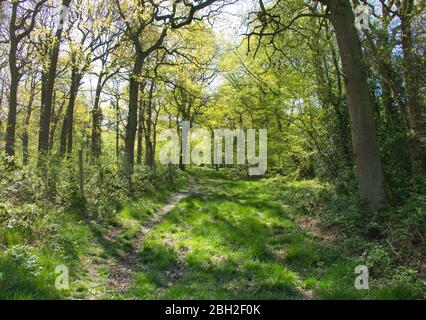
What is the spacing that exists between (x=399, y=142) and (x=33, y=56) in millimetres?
21584

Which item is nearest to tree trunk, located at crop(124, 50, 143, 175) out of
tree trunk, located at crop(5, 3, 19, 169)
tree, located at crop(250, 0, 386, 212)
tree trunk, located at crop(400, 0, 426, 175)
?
tree trunk, located at crop(5, 3, 19, 169)

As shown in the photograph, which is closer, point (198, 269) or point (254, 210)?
point (198, 269)

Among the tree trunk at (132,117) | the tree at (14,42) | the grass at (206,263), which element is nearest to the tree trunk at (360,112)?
the grass at (206,263)

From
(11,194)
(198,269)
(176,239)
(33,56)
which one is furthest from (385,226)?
(33,56)

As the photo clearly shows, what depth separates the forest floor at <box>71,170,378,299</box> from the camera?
5609 mm

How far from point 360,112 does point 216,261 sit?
4.67m

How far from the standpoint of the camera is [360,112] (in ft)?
27.8

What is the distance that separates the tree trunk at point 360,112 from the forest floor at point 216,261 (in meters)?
1.43

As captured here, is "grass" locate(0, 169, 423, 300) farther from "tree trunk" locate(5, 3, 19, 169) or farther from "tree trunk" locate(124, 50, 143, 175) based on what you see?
"tree trunk" locate(5, 3, 19, 169)

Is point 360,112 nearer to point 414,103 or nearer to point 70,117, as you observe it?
point 414,103

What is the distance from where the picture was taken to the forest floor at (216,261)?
221 inches

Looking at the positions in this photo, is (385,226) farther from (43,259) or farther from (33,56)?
(33,56)

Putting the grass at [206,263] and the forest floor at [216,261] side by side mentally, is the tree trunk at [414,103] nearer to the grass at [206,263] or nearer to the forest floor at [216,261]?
the forest floor at [216,261]

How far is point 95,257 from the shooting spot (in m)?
7.42
